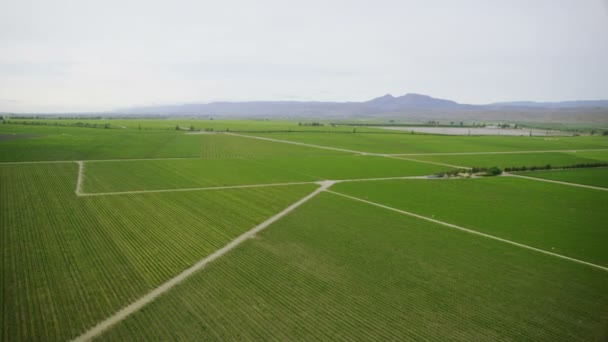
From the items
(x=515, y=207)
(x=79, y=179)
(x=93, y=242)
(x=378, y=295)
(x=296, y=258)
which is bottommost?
(x=378, y=295)

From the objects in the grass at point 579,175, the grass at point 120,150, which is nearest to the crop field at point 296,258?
the grass at point 579,175

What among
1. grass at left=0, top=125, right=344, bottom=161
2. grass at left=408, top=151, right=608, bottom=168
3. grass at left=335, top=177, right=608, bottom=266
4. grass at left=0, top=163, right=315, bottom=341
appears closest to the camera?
grass at left=0, top=163, right=315, bottom=341

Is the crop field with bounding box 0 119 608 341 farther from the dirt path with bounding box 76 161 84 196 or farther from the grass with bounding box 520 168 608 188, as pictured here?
the grass with bounding box 520 168 608 188

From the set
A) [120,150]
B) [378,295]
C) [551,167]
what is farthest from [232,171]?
[551,167]

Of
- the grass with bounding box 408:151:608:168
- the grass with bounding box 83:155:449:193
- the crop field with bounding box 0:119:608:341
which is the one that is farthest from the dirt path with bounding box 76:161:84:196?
the grass with bounding box 408:151:608:168

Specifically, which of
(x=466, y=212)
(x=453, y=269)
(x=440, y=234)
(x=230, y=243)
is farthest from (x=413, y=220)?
(x=230, y=243)

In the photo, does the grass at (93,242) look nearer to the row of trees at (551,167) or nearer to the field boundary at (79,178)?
the field boundary at (79,178)

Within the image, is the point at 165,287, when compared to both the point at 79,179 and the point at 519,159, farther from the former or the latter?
the point at 519,159
